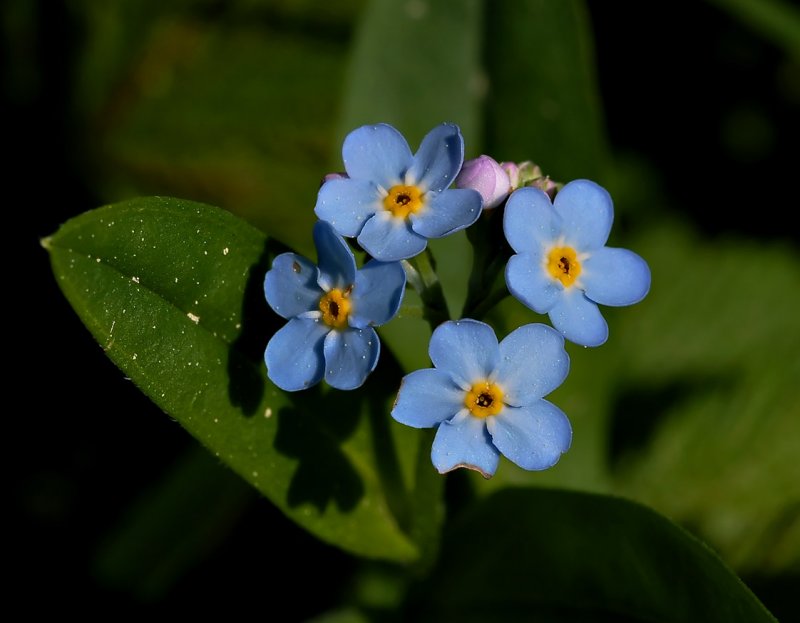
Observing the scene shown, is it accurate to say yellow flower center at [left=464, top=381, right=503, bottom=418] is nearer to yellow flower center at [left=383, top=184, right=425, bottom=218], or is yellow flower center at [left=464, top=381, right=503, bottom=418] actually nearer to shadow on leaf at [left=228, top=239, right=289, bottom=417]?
yellow flower center at [left=383, top=184, right=425, bottom=218]

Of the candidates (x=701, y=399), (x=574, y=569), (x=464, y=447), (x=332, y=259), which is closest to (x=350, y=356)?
(x=332, y=259)

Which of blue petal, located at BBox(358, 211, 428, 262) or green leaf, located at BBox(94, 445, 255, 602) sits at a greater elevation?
blue petal, located at BBox(358, 211, 428, 262)

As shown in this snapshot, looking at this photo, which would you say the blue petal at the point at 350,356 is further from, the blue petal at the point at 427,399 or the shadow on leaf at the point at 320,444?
the shadow on leaf at the point at 320,444

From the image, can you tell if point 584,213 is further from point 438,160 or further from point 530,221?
point 438,160

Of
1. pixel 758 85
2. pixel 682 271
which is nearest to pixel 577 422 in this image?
pixel 682 271

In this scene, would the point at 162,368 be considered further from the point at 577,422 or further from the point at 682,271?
the point at 682,271

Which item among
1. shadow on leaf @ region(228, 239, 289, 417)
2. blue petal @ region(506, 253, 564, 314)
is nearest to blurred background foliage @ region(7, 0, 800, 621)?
shadow on leaf @ region(228, 239, 289, 417)
